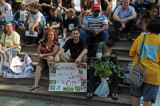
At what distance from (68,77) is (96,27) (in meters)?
1.62

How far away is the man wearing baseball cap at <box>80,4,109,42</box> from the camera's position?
4.31m

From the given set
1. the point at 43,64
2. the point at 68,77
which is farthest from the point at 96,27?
the point at 43,64

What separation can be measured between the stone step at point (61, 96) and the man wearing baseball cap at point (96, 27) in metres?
1.53

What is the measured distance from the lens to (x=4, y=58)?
4.43 meters

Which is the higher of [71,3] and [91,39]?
[71,3]

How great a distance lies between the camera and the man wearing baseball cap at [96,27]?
4312mm

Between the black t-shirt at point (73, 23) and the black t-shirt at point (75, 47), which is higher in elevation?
the black t-shirt at point (73, 23)

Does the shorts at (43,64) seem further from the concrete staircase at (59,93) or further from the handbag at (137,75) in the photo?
the handbag at (137,75)

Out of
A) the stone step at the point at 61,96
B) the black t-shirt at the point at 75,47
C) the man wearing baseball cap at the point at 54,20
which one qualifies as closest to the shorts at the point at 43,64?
the stone step at the point at 61,96

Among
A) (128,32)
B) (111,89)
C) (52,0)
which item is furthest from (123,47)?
(52,0)

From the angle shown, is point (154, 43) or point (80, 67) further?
point (80, 67)

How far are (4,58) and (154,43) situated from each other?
3.74 metres

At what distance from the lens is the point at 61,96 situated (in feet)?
11.9

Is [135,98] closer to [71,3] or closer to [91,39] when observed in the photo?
[91,39]
